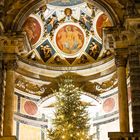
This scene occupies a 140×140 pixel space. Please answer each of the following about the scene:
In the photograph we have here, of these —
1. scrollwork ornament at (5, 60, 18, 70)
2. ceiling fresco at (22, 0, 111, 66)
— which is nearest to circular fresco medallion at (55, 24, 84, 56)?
ceiling fresco at (22, 0, 111, 66)

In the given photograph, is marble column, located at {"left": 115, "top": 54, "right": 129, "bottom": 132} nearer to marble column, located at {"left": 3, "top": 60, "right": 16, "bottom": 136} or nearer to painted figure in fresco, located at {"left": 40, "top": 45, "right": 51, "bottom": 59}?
marble column, located at {"left": 3, "top": 60, "right": 16, "bottom": 136}

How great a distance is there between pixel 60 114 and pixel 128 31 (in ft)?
14.4

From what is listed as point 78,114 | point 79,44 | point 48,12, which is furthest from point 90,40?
point 78,114

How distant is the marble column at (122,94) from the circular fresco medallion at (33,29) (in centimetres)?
769

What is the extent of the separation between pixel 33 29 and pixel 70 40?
2.25 metres

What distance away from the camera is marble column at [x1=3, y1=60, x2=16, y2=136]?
62.0 feet

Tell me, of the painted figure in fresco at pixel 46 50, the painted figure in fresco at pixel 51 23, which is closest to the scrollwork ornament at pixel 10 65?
the painted figure in fresco at pixel 46 50

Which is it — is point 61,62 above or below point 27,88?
above

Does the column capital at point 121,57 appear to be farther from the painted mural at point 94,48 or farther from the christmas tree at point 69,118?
the painted mural at point 94,48

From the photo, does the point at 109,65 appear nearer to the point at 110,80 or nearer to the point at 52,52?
the point at 110,80

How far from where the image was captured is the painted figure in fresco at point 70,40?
2712cm

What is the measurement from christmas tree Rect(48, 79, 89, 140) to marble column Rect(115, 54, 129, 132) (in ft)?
5.47

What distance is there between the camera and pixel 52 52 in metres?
26.9

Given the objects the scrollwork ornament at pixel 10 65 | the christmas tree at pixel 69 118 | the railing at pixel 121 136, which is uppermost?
the scrollwork ornament at pixel 10 65
